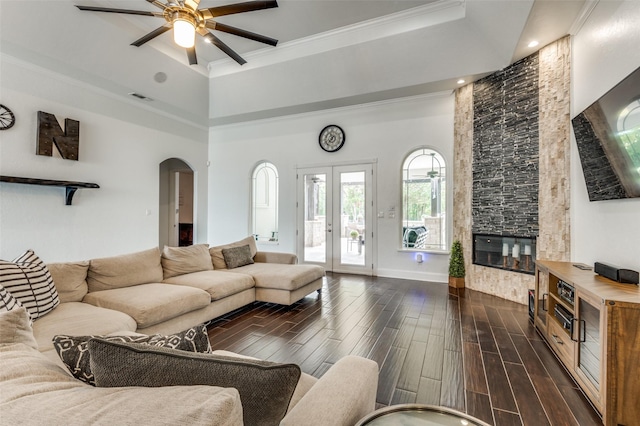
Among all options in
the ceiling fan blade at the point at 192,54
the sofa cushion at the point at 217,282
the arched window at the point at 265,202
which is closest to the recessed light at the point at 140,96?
the ceiling fan blade at the point at 192,54

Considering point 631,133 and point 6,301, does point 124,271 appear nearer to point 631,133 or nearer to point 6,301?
point 6,301

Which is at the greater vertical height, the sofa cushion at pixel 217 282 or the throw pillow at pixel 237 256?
the throw pillow at pixel 237 256

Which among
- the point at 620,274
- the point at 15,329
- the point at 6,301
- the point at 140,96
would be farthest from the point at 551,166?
the point at 140,96

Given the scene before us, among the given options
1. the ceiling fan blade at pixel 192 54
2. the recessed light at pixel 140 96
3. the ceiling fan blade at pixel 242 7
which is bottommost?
the ceiling fan blade at pixel 192 54

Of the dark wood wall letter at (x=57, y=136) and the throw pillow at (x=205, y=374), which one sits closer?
the throw pillow at (x=205, y=374)

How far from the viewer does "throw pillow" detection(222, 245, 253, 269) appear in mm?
4109

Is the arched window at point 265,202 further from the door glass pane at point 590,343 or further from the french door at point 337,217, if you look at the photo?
the door glass pane at point 590,343

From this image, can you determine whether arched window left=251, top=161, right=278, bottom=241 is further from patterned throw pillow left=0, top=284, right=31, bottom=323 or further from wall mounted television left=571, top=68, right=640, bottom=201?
wall mounted television left=571, top=68, right=640, bottom=201

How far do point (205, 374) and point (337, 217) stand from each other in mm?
5420

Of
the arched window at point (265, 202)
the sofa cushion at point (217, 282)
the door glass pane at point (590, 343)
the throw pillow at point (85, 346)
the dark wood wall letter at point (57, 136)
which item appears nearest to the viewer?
the throw pillow at point (85, 346)

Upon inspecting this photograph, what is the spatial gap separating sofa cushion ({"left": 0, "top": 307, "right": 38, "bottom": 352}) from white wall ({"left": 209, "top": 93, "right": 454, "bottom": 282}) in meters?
5.14

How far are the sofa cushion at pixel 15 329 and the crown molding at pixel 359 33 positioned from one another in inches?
182

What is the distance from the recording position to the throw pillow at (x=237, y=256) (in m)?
4.11

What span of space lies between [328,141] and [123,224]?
414 cm
